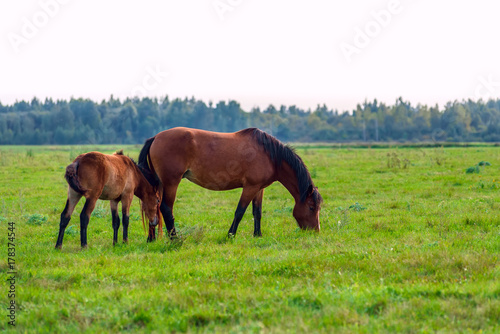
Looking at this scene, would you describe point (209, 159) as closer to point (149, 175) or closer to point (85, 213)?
point (149, 175)

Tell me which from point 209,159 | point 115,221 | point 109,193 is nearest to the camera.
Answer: point 109,193

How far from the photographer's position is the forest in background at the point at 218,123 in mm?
99688

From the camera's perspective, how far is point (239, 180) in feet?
28.7

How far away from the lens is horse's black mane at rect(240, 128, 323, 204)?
8.81 metres

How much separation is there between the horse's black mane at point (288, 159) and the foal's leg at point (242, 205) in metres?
0.78

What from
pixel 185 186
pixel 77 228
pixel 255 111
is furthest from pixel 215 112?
pixel 77 228

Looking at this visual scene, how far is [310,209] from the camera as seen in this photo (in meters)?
8.90

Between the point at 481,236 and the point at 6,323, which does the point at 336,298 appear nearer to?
the point at 6,323

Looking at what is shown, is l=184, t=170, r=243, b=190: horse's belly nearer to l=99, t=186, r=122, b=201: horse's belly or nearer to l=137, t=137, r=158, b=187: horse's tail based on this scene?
l=137, t=137, r=158, b=187: horse's tail

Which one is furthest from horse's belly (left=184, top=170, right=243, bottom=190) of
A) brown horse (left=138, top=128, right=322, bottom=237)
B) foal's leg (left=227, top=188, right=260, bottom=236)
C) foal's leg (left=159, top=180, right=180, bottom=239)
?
foal's leg (left=159, top=180, right=180, bottom=239)

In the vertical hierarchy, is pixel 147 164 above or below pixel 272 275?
above

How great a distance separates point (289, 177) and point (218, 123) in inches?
4620

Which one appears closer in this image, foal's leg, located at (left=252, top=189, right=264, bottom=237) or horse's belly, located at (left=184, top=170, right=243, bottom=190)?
horse's belly, located at (left=184, top=170, right=243, bottom=190)

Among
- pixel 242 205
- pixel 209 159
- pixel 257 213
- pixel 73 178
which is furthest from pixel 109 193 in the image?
pixel 257 213
